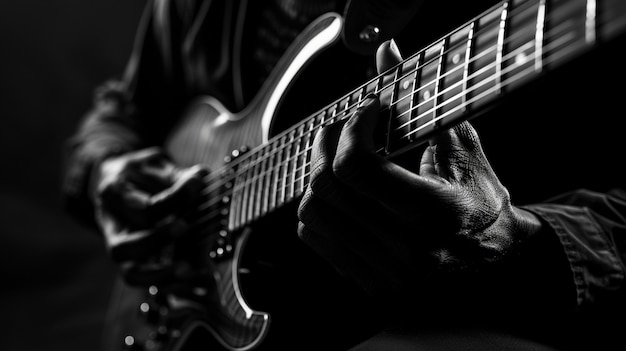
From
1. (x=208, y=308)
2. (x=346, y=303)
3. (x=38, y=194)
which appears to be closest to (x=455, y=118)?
(x=346, y=303)

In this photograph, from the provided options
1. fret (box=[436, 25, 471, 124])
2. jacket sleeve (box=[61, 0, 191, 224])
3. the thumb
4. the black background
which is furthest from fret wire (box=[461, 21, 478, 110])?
the black background

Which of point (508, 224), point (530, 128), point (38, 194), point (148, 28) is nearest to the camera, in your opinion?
point (508, 224)

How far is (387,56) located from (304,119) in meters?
0.16

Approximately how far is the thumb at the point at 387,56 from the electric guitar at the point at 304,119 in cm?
1

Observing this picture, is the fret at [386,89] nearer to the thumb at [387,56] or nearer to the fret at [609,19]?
the thumb at [387,56]

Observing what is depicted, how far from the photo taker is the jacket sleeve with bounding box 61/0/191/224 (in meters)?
1.30

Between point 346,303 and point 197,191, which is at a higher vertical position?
point 197,191

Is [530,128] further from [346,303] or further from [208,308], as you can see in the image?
[208,308]

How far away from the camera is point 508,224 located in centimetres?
52

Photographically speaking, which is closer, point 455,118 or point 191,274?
point 455,118

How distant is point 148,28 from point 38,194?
71cm

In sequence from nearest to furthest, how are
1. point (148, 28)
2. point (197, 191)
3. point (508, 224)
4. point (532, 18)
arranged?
point (532, 18) < point (508, 224) < point (197, 191) < point (148, 28)

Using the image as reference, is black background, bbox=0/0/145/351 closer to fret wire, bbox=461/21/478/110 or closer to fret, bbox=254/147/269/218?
fret, bbox=254/147/269/218

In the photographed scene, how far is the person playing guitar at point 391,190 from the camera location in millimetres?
404
